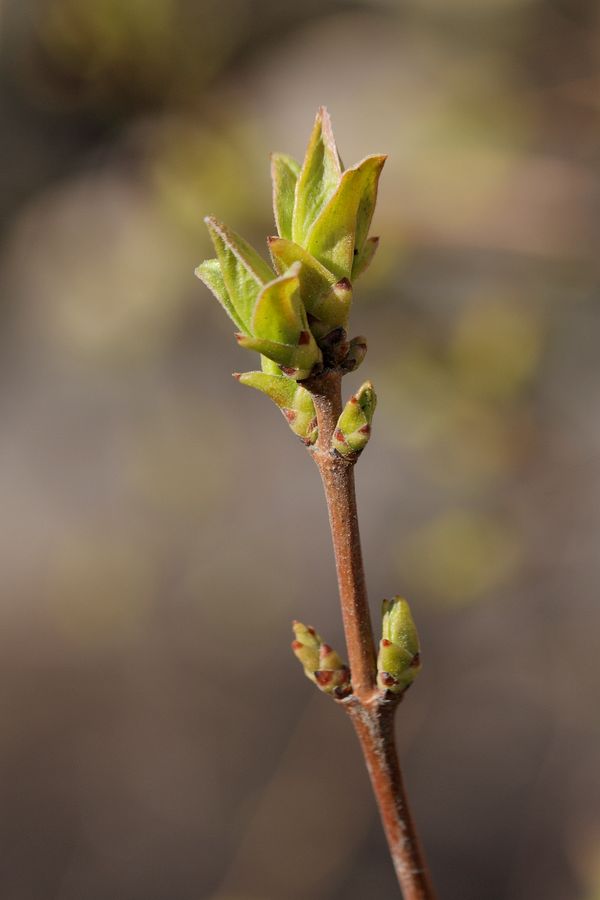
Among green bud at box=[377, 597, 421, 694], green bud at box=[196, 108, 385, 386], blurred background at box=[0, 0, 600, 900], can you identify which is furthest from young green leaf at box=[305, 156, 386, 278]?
blurred background at box=[0, 0, 600, 900]

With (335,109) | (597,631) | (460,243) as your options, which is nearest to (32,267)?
(335,109)

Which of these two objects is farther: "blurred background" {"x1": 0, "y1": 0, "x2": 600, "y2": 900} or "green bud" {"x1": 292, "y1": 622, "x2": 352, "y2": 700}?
"blurred background" {"x1": 0, "y1": 0, "x2": 600, "y2": 900}

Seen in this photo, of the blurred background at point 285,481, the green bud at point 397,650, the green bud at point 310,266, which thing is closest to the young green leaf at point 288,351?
the green bud at point 310,266

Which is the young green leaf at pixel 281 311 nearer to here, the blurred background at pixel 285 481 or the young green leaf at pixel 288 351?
the young green leaf at pixel 288 351

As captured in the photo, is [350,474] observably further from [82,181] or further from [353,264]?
[82,181]

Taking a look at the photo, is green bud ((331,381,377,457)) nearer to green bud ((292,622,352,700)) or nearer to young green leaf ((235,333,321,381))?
young green leaf ((235,333,321,381))

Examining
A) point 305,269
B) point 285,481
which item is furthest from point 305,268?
point 285,481

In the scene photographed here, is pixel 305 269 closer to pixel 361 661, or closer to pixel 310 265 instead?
pixel 310 265
